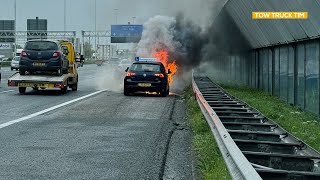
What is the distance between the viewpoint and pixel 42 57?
2331 centimetres

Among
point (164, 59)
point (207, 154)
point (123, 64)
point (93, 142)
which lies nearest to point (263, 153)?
point (207, 154)

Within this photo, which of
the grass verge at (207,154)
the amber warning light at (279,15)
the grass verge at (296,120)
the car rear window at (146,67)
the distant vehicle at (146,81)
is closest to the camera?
the grass verge at (207,154)

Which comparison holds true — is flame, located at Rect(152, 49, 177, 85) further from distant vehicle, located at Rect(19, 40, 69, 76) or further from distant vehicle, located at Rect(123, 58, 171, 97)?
distant vehicle, located at Rect(19, 40, 69, 76)

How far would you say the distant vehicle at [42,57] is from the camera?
23203 mm

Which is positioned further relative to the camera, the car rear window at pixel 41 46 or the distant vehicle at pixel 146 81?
the distant vehicle at pixel 146 81

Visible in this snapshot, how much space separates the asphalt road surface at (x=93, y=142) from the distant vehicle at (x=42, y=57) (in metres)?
5.03

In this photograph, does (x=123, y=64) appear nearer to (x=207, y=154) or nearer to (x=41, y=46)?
(x=41, y=46)

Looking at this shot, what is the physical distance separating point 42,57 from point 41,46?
0.73m

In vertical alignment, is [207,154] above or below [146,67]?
below

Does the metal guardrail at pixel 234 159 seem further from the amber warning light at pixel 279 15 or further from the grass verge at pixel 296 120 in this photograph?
the amber warning light at pixel 279 15

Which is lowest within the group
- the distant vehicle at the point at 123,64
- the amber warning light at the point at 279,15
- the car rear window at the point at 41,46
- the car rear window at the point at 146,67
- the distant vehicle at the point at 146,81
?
the distant vehicle at the point at 146,81

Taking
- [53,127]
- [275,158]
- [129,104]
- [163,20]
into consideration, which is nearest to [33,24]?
[163,20]

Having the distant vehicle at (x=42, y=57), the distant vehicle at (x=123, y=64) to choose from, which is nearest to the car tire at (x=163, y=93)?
the distant vehicle at (x=42, y=57)

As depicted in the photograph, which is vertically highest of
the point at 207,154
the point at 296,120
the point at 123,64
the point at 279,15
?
the point at 279,15
